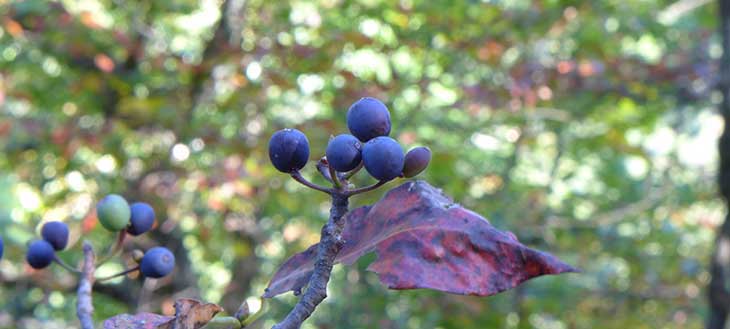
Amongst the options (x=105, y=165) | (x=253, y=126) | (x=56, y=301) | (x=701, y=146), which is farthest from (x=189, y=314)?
(x=701, y=146)

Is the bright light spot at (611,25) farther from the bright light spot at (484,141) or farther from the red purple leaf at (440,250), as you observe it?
the red purple leaf at (440,250)

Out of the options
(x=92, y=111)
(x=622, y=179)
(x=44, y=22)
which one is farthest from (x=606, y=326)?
(x=44, y=22)

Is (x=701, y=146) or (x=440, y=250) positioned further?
(x=701, y=146)

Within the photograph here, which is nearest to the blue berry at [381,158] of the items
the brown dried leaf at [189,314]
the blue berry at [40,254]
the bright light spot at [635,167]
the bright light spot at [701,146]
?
the brown dried leaf at [189,314]

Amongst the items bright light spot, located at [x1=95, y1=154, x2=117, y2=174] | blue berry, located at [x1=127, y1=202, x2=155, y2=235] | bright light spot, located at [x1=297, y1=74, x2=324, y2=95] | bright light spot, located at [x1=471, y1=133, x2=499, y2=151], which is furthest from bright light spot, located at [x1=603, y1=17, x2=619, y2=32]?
blue berry, located at [x1=127, y1=202, x2=155, y2=235]

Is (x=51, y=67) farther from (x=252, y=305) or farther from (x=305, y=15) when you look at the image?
(x=252, y=305)

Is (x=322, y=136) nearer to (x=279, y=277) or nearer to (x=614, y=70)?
(x=614, y=70)

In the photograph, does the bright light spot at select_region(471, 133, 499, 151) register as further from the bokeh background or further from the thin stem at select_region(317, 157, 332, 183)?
the thin stem at select_region(317, 157, 332, 183)
